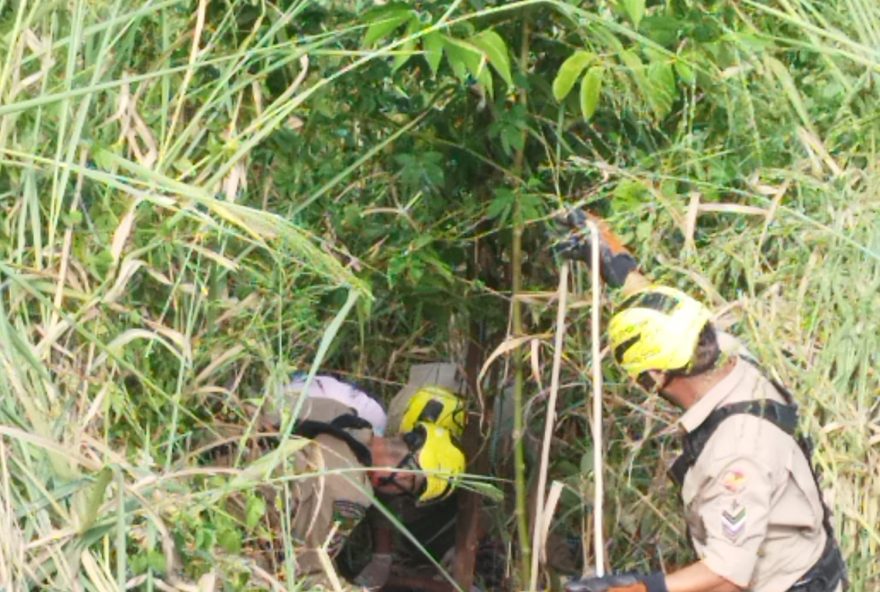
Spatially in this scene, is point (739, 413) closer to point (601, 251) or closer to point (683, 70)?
point (601, 251)

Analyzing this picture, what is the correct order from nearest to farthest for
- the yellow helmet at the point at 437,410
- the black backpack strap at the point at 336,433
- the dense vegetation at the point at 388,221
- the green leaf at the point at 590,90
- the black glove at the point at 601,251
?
the dense vegetation at the point at 388,221 < the green leaf at the point at 590,90 < the black glove at the point at 601,251 < the black backpack strap at the point at 336,433 < the yellow helmet at the point at 437,410

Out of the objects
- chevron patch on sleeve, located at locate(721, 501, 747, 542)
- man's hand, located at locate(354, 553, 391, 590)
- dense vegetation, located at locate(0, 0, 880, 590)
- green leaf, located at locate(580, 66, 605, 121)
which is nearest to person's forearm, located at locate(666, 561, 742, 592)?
chevron patch on sleeve, located at locate(721, 501, 747, 542)

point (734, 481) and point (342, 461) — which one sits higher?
point (734, 481)

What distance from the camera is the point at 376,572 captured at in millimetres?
6801

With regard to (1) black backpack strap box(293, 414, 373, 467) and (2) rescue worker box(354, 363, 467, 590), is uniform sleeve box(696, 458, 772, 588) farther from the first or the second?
(2) rescue worker box(354, 363, 467, 590)

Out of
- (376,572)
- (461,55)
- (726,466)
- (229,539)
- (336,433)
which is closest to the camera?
(229,539)

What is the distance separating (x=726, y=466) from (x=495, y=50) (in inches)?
46.8

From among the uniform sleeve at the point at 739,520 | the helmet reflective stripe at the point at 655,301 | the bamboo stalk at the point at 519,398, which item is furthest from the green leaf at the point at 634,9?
the uniform sleeve at the point at 739,520

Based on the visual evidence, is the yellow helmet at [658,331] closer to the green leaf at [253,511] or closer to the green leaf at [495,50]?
the green leaf at [495,50]

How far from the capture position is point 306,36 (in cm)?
562

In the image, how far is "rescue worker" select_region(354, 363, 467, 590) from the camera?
6.59 meters

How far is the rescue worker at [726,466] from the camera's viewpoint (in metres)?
4.92

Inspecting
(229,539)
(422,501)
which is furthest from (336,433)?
(229,539)

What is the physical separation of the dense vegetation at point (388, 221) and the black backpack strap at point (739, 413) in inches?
10.3
